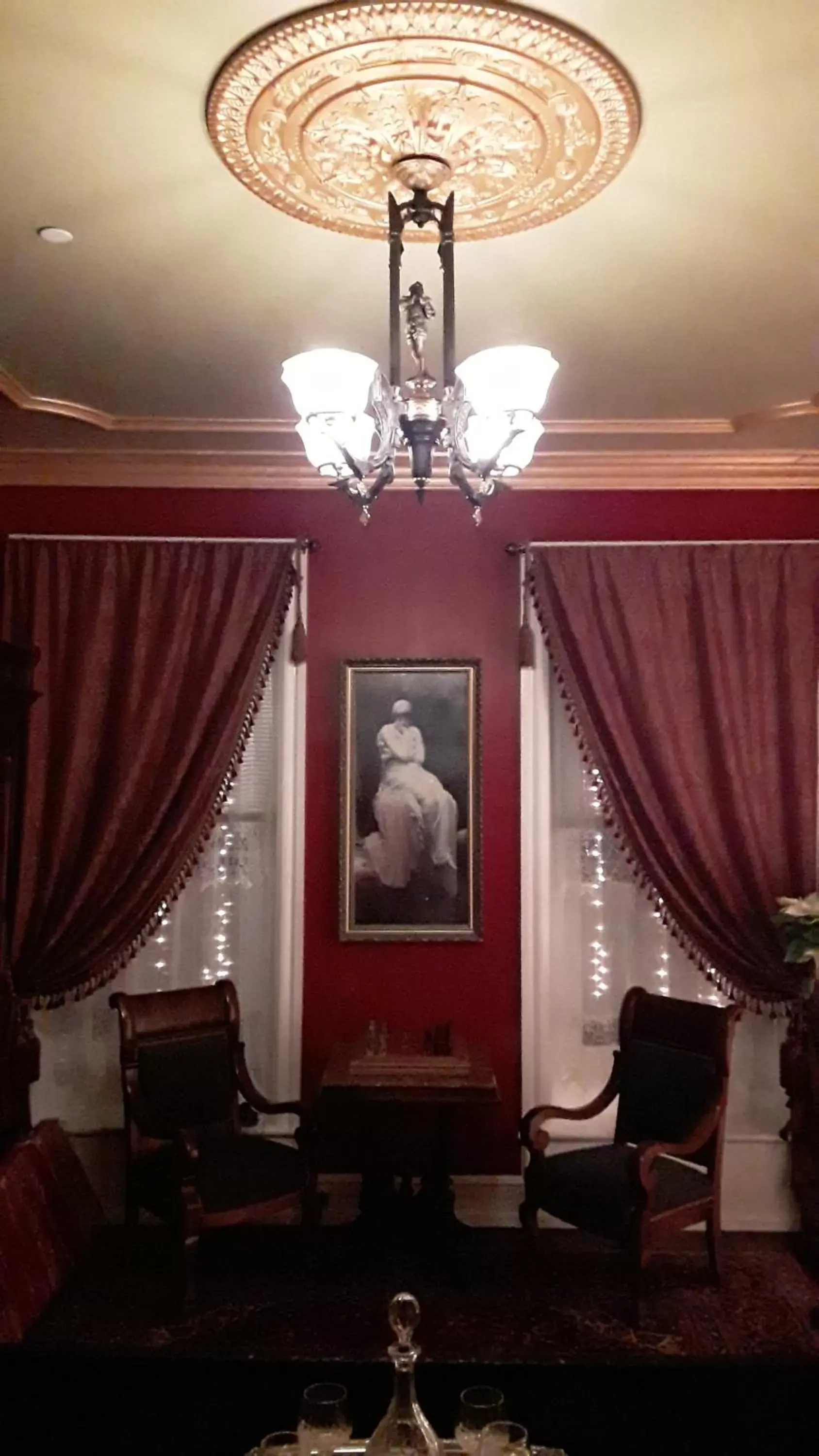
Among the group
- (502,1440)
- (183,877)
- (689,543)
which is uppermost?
(689,543)

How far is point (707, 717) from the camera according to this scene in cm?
420

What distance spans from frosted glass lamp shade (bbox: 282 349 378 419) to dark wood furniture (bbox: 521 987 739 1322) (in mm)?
2595

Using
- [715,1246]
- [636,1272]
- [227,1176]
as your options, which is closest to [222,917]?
[227,1176]

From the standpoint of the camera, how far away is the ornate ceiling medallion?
191cm

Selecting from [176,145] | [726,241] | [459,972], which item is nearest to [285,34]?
[176,145]

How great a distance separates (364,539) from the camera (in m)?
4.44

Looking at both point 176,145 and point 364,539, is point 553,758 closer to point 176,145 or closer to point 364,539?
point 364,539

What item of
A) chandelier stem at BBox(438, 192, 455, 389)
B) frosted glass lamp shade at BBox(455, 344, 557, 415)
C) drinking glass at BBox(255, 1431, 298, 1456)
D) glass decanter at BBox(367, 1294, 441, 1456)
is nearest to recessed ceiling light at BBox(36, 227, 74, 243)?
chandelier stem at BBox(438, 192, 455, 389)

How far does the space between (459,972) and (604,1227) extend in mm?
1120

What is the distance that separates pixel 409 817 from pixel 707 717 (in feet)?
4.10

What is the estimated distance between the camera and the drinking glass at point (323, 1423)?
5.85 feet

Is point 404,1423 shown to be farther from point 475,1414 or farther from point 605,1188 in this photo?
point 605,1188

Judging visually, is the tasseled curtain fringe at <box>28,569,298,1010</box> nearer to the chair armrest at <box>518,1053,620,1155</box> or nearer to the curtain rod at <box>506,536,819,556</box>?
the curtain rod at <box>506,536,819,556</box>

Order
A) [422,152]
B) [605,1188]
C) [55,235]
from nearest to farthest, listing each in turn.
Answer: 1. [422,152]
2. [55,235]
3. [605,1188]
